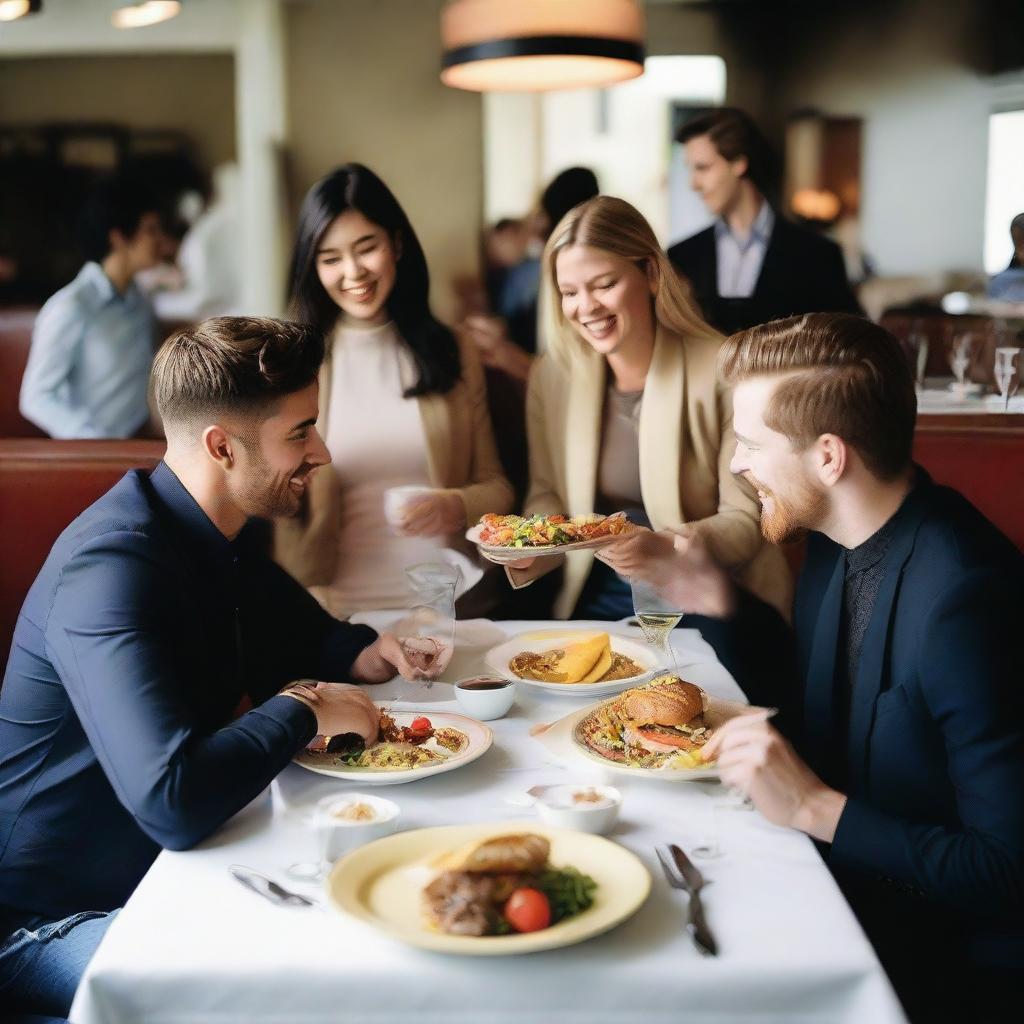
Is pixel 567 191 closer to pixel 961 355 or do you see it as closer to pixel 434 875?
pixel 961 355

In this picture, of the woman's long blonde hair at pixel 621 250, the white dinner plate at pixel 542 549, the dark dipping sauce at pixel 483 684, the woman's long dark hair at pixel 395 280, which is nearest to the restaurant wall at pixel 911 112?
the woman's long blonde hair at pixel 621 250

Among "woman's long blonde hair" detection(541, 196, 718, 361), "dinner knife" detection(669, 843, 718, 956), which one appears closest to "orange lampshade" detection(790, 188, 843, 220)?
"woman's long blonde hair" detection(541, 196, 718, 361)

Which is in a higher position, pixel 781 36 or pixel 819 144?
pixel 781 36

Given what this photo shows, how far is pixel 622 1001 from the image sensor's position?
1080 millimetres

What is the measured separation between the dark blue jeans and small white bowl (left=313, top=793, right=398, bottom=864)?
39 centimetres

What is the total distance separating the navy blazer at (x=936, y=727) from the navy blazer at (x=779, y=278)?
1.72 m

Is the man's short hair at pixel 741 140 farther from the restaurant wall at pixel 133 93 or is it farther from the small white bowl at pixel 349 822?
the small white bowl at pixel 349 822

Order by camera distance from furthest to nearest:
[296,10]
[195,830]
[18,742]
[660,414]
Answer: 1. [296,10]
2. [660,414]
3. [18,742]
4. [195,830]

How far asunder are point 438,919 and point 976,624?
2.32ft

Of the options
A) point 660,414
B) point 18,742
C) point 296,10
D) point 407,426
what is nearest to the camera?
point 18,742

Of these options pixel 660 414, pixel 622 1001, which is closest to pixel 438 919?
pixel 622 1001

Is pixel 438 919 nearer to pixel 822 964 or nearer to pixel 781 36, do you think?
pixel 822 964

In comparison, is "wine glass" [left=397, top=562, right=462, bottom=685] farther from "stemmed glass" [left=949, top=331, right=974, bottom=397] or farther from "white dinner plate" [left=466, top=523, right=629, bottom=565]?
"stemmed glass" [left=949, top=331, right=974, bottom=397]

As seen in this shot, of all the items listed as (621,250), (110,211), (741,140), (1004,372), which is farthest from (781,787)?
(110,211)
